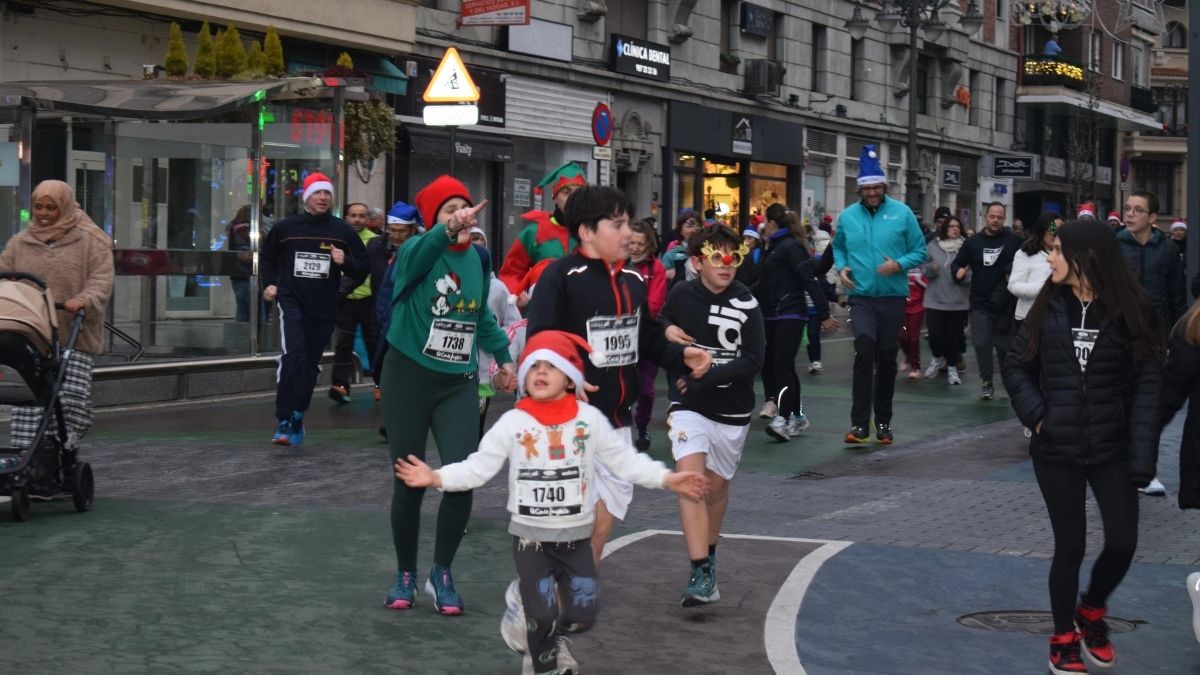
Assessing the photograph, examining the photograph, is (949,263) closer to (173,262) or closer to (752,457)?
(752,457)

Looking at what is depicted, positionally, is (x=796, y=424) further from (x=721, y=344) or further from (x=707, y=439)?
(x=707, y=439)

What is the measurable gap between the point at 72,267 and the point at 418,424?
3613 millimetres

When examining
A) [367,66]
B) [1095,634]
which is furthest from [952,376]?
[1095,634]

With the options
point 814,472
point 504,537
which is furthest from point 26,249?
point 814,472

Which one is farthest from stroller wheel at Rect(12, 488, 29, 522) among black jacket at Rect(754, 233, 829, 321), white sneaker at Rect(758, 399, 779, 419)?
white sneaker at Rect(758, 399, 779, 419)

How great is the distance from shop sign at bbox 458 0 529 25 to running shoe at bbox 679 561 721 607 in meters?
19.9

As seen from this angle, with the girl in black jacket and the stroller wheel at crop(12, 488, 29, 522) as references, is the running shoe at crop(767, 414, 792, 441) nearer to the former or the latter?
the stroller wheel at crop(12, 488, 29, 522)

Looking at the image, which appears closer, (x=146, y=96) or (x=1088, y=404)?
→ (x=1088, y=404)

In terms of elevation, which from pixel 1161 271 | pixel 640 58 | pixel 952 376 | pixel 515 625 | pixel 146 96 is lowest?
pixel 515 625

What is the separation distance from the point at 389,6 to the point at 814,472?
Answer: 14574 millimetres

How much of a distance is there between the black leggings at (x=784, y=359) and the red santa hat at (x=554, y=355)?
7873 millimetres

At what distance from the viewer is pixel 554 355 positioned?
5.87 m

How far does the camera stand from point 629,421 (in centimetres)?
704

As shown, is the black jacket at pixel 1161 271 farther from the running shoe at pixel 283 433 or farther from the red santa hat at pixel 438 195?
the red santa hat at pixel 438 195
